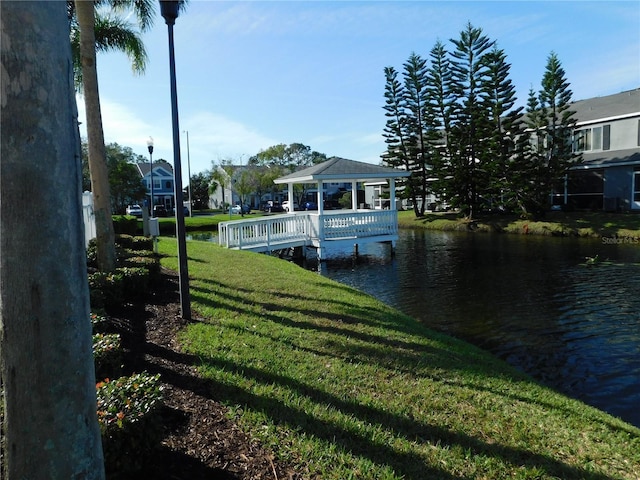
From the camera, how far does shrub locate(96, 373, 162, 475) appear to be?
110 inches

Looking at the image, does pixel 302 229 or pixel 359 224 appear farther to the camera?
pixel 359 224

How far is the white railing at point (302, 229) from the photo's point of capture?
652 inches

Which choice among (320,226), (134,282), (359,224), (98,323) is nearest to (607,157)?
(359,224)

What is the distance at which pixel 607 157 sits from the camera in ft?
92.7

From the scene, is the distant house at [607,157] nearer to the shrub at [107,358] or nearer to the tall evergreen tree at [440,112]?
the tall evergreen tree at [440,112]

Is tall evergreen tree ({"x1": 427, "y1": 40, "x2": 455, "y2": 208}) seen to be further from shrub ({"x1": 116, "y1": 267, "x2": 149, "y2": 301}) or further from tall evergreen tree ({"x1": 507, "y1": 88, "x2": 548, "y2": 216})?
shrub ({"x1": 116, "y1": 267, "x2": 149, "y2": 301})

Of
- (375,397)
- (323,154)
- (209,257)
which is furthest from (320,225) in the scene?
(323,154)

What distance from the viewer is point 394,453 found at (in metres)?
3.32

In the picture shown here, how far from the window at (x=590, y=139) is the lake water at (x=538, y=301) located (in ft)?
34.1

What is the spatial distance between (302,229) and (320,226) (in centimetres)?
88

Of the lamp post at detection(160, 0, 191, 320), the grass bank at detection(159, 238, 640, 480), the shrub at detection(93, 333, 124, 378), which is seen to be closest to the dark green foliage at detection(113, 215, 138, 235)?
the grass bank at detection(159, 238, 640, 480)

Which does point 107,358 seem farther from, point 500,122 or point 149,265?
point 500,122

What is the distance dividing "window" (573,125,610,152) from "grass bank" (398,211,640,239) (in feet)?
16.2

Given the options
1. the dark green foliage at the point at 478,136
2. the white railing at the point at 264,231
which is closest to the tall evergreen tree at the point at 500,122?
the dark green foliage at the point at 478,136
